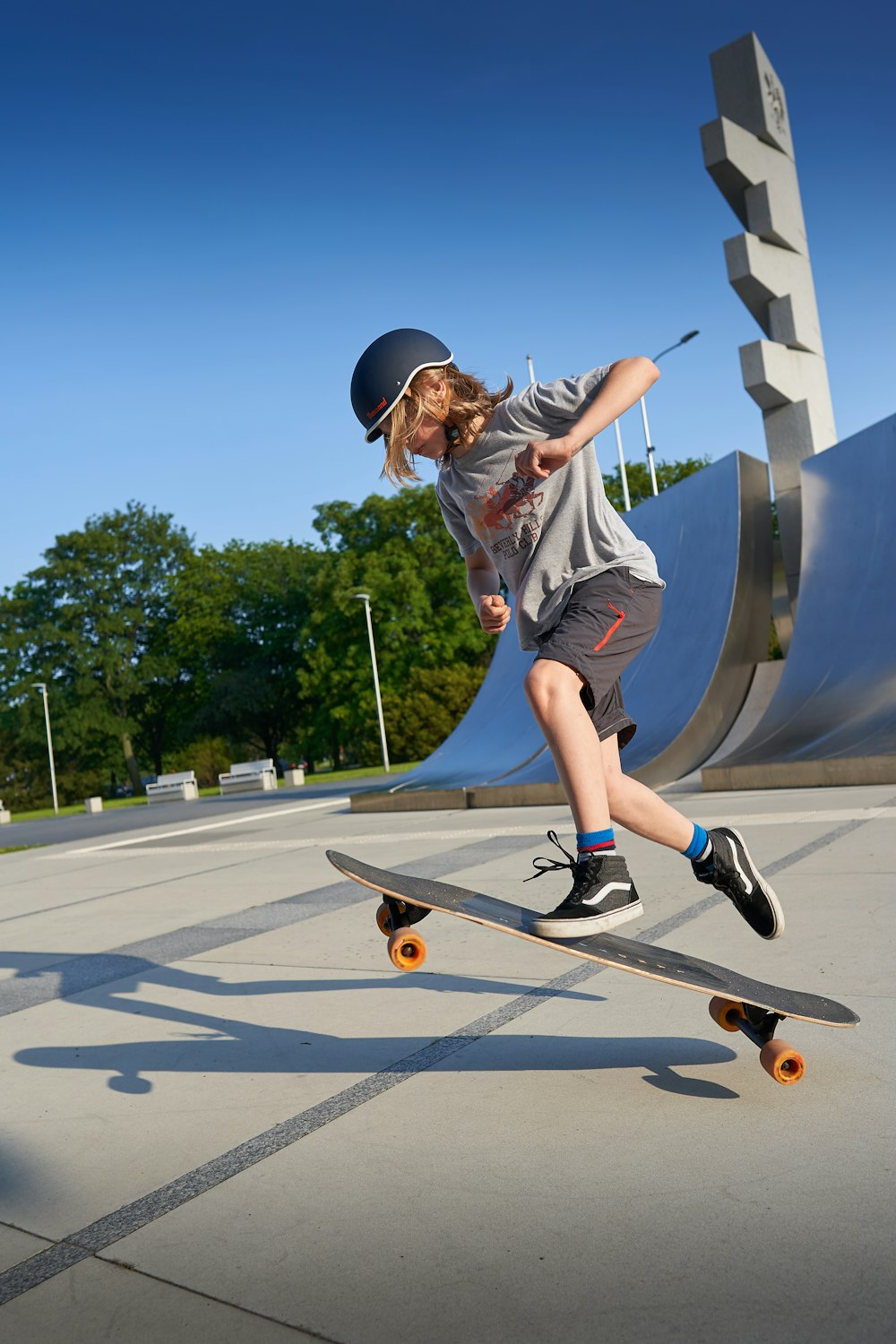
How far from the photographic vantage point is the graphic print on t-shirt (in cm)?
292

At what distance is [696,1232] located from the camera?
177 centimetres

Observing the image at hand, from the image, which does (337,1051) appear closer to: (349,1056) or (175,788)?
(349,1056)

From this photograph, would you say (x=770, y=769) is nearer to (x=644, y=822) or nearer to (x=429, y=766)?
(x=429, y=766)

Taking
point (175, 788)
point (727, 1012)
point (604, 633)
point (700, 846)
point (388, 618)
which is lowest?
point (175, 788)

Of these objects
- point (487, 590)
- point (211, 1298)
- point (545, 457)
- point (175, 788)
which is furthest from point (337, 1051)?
point (175, 788)

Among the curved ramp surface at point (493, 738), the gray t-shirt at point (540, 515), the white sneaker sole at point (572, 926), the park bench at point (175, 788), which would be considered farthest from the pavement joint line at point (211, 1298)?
the park bench at point (175, 788)

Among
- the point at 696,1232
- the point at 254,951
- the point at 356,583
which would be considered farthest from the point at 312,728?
the point at 696,1232

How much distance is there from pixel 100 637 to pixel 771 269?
44.6 metres

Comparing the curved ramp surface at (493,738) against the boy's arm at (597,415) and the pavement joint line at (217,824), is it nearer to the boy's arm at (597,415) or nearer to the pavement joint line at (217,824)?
the pavement joint line at (217,824)

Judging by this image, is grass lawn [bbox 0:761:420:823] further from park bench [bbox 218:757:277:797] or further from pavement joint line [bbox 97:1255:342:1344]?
pavement joint line [bbox 97:1255:342:1344]

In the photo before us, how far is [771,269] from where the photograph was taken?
14.9 m

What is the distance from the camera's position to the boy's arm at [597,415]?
2.65m

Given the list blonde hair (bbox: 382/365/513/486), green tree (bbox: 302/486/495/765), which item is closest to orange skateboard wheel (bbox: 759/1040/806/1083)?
blonde hair (bbox: 382/365/513/486)

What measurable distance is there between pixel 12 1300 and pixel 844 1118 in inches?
64.1
